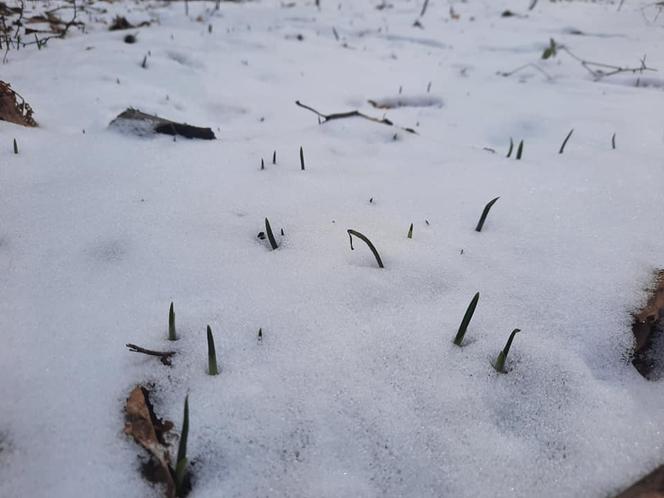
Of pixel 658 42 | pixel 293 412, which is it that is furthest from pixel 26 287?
pixel 658 42

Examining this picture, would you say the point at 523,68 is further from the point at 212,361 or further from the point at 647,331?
the point at 212,361

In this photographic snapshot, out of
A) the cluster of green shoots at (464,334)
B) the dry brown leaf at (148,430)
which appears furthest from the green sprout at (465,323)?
the dry brown leaf at (148,430)

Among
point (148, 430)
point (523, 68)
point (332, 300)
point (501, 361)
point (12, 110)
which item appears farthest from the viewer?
point (523, 68)

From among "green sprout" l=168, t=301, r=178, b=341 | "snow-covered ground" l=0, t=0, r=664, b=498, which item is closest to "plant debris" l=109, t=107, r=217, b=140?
"snow-covered ground" l=0, t=0, r=664, b=498

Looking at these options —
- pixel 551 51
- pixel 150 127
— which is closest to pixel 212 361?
pixel 150 127

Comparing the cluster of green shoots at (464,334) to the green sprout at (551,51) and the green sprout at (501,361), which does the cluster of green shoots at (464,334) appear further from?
the green sprout at (551,51)

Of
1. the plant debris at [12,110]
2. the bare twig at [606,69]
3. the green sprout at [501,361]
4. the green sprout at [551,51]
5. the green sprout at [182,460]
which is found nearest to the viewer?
the green sprout at [182,460]

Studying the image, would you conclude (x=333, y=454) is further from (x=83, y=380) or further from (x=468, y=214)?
(x=468, y=214)

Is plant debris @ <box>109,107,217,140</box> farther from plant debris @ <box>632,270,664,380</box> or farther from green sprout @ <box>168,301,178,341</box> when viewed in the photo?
plant debris @ <box>632,270,664,380</box>
